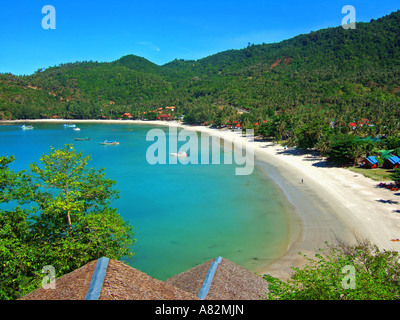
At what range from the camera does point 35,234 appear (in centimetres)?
1249

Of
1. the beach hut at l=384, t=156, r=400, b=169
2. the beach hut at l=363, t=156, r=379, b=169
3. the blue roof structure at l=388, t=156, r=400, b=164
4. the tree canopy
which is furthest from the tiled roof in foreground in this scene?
the blue roof structure at l=388, t=156, r=400, b=164

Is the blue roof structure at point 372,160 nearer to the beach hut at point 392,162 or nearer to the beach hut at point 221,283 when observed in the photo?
the beach hut at point 392,162

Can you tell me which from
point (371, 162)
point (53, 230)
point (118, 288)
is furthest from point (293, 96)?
point (118, 288)

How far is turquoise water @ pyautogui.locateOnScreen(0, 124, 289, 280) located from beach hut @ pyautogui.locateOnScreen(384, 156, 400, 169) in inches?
678

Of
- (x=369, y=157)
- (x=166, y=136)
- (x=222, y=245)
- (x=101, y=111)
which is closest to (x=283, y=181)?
(x=369, y=157)

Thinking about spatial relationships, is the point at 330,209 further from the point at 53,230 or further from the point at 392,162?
the point at 53,230

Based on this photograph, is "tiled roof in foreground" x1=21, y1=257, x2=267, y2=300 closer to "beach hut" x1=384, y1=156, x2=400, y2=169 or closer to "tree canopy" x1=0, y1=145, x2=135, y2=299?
"tree canopy" x1=0, y1=145, x2=135, y2=299

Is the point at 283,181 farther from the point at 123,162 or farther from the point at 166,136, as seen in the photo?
the point at 166,136

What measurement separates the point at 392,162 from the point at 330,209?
18.3m

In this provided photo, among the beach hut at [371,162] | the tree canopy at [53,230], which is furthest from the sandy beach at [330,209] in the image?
the tree canopy at [53,230]

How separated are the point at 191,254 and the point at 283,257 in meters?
6.82

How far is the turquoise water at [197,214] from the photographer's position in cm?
2097

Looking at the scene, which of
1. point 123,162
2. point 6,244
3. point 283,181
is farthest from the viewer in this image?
point 123,162

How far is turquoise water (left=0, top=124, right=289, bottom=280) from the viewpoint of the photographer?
2097cm
